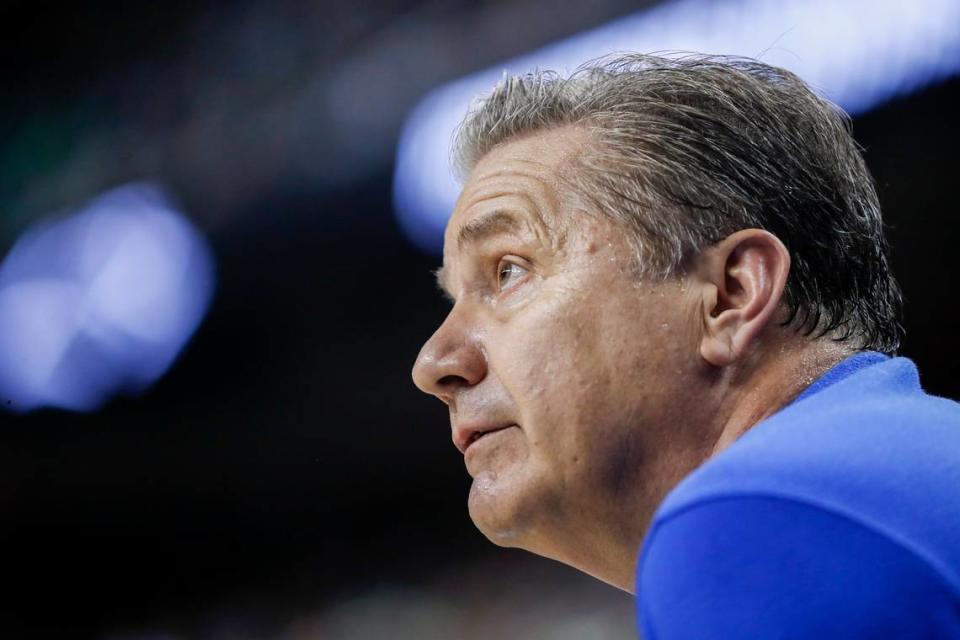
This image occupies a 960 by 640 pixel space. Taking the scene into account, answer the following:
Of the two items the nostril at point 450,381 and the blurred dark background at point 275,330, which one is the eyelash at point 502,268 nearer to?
the nostril at point 450,381

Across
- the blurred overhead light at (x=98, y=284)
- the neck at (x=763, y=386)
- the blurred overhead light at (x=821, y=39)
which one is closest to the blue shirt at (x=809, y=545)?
the neck at (x=763, y=386)

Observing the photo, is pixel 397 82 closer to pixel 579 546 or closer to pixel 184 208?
pixel 184 208

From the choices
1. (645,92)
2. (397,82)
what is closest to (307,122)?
(397,82)

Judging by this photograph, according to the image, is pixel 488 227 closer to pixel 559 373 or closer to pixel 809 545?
pixel 559 373

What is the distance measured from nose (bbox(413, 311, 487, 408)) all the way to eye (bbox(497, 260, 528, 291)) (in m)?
0.07

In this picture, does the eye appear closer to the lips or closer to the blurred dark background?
the lips

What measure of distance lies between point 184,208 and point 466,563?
151cm

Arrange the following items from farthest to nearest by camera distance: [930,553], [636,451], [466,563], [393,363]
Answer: [466,563]
[393,363]
[636,451]
[930,553]

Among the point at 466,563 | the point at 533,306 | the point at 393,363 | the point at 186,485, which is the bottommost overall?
the point at 466,563

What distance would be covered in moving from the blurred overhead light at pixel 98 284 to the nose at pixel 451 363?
75.7 inches

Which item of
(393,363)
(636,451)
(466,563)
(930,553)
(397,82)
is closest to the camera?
(930,553)

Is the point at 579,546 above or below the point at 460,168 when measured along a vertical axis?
below

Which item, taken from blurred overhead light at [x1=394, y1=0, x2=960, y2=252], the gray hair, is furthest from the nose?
blurred overhead light at [x1=394, y1=0, x2=960, y2=252]

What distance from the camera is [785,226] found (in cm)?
113
